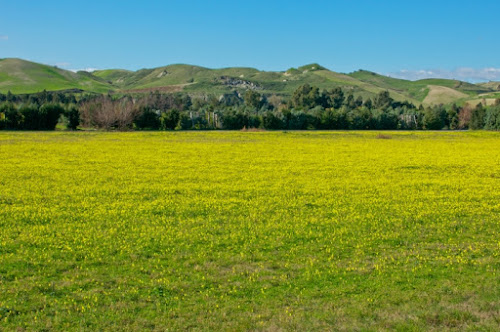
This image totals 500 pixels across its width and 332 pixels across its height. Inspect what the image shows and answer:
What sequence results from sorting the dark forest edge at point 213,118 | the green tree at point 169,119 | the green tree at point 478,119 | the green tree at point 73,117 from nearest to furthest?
the dark forest edge at point 213,118 < the green tree at point 73,117 < the green tree at point 169,119 < the green tree at point 478,119

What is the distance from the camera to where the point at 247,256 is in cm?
1290

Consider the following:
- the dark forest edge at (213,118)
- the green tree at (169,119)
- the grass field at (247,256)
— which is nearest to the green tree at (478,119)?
the dark forest edge at (213,118)

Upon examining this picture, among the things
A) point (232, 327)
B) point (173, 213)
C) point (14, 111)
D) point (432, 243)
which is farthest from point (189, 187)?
point (14, 111)

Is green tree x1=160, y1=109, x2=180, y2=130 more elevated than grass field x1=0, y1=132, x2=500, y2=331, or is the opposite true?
green tree x1=160, y1=109, x2=180, y2=130

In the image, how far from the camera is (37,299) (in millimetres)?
9883

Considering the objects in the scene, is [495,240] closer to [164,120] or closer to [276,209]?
[276,209]

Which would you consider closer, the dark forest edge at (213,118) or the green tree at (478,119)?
the dark forest edge at (213,118)

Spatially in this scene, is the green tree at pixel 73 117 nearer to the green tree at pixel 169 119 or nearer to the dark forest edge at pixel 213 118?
the dark forest edge at pixel 213 118

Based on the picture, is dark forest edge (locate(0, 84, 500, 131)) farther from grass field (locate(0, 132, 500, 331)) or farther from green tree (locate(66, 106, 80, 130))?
grass field (locate(0, 132, 500, 331))

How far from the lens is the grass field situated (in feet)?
30.6

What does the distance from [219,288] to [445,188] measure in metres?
18.6

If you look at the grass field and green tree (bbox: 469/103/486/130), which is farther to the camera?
green tree (bbox: 469/103/486/130)

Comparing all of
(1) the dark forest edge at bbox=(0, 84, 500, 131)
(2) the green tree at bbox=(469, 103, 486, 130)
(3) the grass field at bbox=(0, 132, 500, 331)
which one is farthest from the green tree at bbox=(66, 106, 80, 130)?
(2) the green tree at bbox=(469, 103, 486, 130)

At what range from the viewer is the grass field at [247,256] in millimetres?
9328
